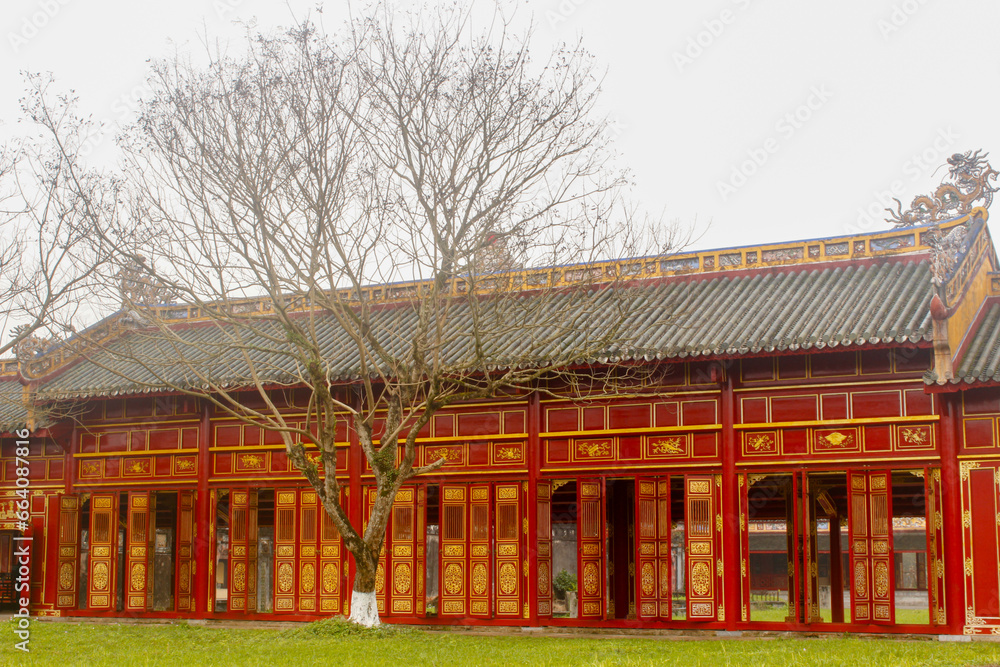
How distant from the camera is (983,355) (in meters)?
13.5

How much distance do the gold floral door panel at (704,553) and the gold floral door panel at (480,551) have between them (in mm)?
2891

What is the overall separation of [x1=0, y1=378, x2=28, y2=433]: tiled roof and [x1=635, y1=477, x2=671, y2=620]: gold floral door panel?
10.2 metres

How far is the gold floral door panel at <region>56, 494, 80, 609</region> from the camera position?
18.3 meters

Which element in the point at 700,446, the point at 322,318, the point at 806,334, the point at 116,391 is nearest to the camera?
the point at 806,334

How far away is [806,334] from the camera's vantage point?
13680 mm

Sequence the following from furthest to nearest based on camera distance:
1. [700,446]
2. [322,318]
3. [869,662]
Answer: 1. [322,318]
2. [700,446]
3. [869,662]

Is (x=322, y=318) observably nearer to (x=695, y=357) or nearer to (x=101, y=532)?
(x=101, y=532)

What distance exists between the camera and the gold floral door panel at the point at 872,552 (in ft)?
43.8

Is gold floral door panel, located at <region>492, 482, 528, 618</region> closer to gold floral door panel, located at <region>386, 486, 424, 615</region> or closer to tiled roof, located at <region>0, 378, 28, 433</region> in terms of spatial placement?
gold floral door panel, located at <region>386, 486, 424, 615</region>

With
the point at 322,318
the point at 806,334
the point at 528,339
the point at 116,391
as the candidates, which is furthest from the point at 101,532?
the point at 806,334

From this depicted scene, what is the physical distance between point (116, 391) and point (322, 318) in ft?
12.6

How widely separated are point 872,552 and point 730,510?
5.94 ft

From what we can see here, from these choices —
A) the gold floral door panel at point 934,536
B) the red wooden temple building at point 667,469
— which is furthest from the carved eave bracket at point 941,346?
the gold floral door panel at point 934,536

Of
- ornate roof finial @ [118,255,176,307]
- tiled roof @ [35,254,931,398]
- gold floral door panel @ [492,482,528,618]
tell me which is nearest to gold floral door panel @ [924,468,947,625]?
tiled roof @ [35,254,931,398]
